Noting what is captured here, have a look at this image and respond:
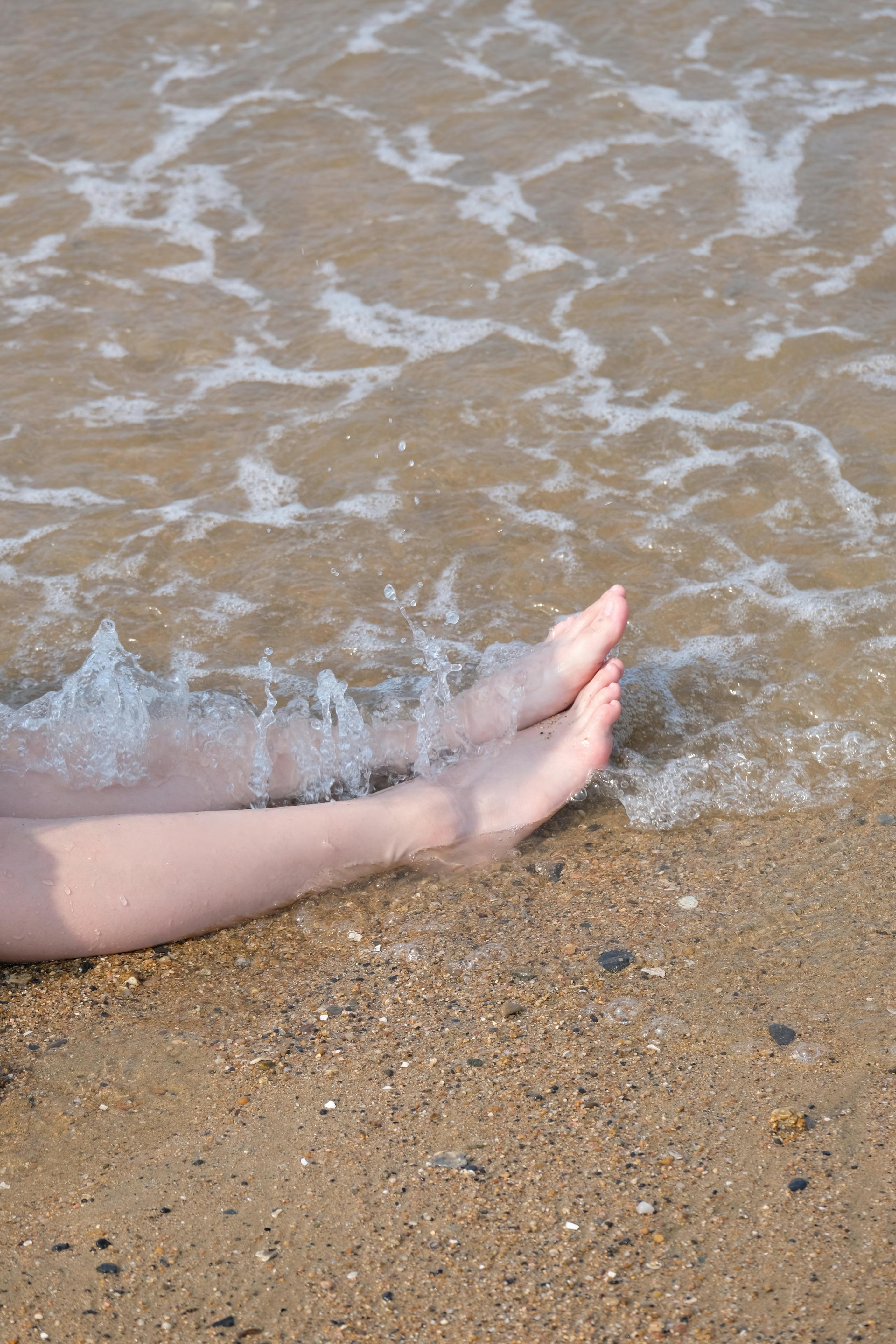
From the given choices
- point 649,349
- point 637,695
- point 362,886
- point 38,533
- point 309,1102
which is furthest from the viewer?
point 649,349

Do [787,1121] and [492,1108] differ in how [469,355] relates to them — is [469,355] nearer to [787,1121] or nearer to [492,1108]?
[492,1108]

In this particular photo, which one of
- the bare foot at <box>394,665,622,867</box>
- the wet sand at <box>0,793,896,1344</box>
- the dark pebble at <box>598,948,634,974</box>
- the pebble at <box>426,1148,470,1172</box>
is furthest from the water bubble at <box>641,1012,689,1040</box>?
the bare foot at <box>394,665,622,867</box>

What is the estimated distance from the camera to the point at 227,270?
5.07 meters

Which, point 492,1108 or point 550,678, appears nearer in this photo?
point 492,1108

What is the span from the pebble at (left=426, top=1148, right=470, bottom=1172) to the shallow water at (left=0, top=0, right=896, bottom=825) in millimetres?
1088

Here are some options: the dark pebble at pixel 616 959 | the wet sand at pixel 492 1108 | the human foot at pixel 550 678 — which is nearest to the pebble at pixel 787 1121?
the wet sand at pixel 492 1108

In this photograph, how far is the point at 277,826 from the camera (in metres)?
2.58

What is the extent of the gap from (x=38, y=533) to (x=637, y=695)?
1.85 metres

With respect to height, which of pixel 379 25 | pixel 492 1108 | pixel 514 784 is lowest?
pixel 514 784

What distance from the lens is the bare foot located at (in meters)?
2.76

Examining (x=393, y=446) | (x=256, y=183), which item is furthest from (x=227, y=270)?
(x=393, y=446)

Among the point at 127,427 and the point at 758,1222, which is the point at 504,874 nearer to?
the point at 758,1222

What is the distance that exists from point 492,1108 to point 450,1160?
13 cm

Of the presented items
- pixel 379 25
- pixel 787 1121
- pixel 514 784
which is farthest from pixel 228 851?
pixel 379 25
